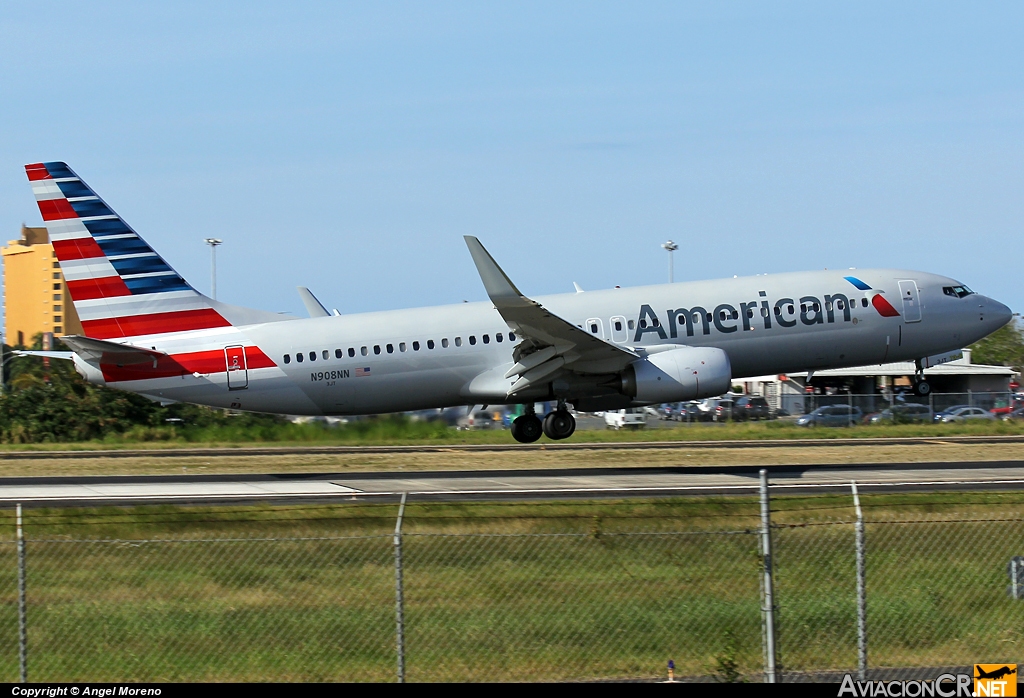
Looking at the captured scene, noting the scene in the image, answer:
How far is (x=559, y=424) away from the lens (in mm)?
32812

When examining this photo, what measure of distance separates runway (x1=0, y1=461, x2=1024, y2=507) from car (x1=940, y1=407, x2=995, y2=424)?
919 inches

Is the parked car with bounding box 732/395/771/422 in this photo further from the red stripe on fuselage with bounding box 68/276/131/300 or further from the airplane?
the red stripe on fuselage with bounding box 68/276/131/300

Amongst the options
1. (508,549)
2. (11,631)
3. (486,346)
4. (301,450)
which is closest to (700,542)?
(508,549)

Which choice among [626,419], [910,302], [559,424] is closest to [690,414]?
[626,419]

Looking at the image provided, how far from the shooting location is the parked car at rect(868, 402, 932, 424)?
51375 millimetres

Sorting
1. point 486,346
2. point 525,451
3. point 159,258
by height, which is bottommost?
point 525,451

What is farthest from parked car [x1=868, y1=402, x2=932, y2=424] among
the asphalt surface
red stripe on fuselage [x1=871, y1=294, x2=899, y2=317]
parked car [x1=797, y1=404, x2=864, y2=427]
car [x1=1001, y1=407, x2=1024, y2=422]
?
red stripe on fuselage [x1=871, y1=294, x2=899, y2=317]

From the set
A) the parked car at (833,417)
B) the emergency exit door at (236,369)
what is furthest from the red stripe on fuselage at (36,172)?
the parked car at (833,417)

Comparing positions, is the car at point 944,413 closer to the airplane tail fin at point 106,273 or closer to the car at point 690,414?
the car at point 690,414

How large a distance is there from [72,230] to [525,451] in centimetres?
1659

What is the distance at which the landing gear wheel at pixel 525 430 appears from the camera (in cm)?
3366

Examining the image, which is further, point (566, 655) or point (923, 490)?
point (923, 490)

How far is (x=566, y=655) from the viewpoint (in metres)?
12.5

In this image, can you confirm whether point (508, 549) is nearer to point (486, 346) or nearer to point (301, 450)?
point (486, 346)
